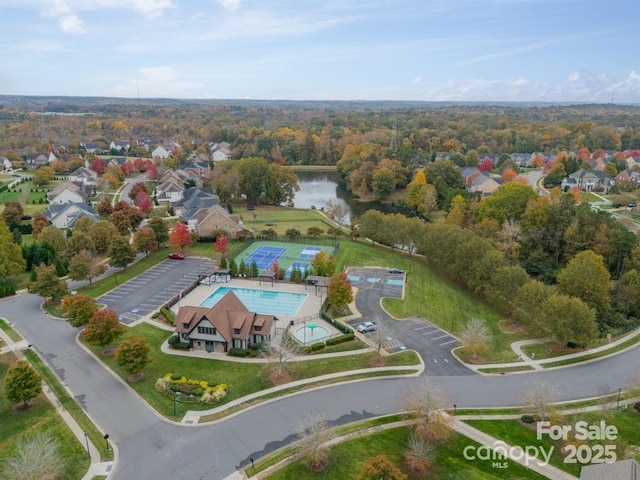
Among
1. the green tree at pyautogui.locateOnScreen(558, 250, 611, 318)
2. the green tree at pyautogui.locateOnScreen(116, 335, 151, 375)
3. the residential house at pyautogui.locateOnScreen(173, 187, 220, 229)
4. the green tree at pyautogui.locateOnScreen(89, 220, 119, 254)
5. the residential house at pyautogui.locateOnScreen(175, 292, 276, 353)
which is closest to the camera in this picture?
the green tree at pyautogui.locateOnScreen(116, 335, 151, 375)

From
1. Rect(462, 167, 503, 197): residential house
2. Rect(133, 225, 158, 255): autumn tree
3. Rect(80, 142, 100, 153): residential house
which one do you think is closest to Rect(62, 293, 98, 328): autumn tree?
Rect(133, 225, 158, 255): autumn tree

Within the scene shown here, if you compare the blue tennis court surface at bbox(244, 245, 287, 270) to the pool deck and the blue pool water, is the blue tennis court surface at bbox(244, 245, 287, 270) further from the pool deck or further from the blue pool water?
the blue pool water

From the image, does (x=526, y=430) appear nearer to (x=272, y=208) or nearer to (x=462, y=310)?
(x=462, y=310)

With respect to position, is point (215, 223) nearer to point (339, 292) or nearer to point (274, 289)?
point (274, 289)

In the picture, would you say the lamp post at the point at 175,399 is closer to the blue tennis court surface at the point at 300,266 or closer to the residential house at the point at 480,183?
the blue tennis court surface at the point at 300,266

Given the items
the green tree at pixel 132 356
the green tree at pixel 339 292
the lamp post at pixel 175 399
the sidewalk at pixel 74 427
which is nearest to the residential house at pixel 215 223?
the green tree at pixel 339 292

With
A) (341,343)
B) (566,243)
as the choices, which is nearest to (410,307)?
(341,343)

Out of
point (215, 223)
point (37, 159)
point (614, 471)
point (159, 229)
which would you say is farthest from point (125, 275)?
point (37, 159)
